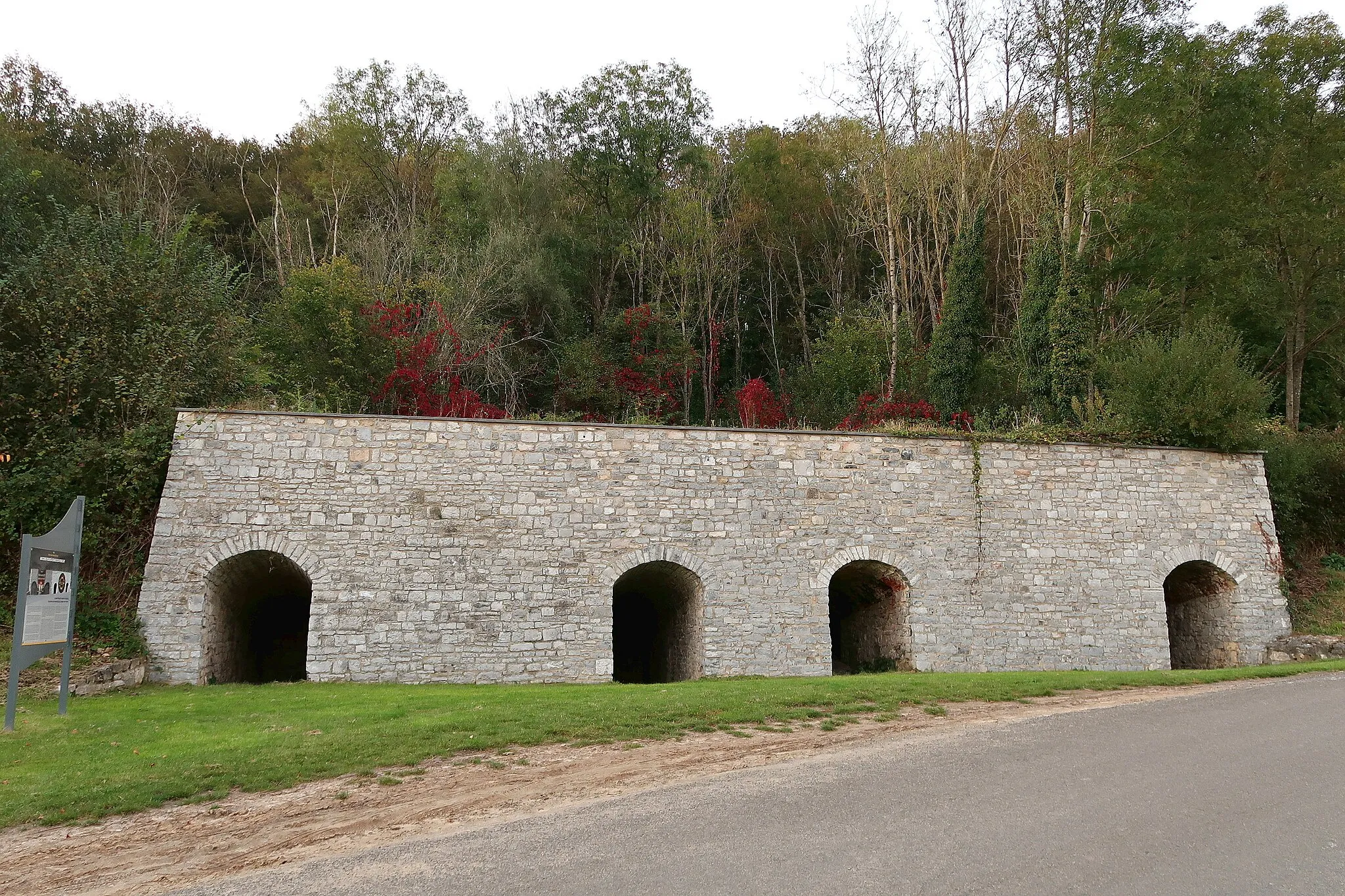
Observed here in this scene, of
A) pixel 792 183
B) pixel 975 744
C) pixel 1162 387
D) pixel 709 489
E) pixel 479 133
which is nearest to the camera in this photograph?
pixel 975 744

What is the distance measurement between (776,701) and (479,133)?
74.5 ft

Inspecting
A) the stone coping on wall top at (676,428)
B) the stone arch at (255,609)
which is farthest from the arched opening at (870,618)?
the stone arch at (255,609)

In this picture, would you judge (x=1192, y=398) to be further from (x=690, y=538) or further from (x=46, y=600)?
(x=46, y=600)

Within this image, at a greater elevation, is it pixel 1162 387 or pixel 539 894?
pixel 1162 387

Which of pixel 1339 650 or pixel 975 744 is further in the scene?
pixel 1339 650

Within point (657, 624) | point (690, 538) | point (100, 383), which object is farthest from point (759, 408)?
point (100, 383)

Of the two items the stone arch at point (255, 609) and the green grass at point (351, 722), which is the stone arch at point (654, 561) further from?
the stone arch at point (255, 609)

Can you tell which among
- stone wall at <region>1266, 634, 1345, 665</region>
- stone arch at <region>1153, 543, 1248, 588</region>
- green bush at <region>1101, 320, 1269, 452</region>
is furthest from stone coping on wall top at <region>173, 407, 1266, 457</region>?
stone wall at <region>1266, 634, 1345, 665</region>

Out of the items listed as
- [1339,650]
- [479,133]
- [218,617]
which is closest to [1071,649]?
[1339,650]

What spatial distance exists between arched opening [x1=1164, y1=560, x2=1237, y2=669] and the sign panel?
16.5 m

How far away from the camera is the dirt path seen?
210 inches

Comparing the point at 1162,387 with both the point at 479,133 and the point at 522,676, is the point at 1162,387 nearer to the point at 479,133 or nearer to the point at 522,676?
the point at 522,676

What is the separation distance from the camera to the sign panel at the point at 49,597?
882cm

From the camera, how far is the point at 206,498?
12.9 metres
